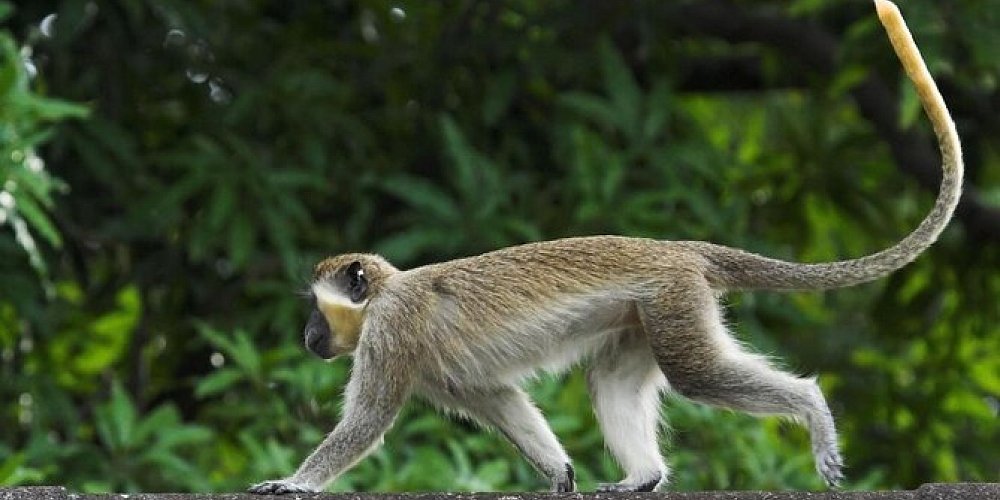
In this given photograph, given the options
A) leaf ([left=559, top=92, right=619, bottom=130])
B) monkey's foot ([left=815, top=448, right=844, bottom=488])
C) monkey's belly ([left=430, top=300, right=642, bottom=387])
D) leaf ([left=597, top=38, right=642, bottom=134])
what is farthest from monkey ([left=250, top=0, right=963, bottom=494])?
leaf ([left=597, top=38, right=642, bottom=134])

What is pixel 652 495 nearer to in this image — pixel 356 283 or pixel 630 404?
pixel 630 404

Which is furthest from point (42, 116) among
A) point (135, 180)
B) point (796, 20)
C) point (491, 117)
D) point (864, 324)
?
point (864, 324)

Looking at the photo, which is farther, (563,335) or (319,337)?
(319,337)

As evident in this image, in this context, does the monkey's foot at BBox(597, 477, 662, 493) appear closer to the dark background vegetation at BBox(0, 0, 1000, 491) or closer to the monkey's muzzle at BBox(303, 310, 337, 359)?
the monkey's muzzle at BBox(303, 310, 337, 359)

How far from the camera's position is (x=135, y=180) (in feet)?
31.1

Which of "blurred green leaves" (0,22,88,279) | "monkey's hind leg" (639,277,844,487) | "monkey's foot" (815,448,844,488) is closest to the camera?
"monkey's foot" (815,448,844,488)

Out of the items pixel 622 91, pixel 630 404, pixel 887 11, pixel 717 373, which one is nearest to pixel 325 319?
pixel 630 404

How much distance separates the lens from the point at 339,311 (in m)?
6.46

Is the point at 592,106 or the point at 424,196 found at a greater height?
the point at 592,106

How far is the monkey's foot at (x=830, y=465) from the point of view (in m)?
5.66

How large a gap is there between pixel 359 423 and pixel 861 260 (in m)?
1.54

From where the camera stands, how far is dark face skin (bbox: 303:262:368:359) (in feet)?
21.2

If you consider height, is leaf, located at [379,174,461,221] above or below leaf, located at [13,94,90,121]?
below

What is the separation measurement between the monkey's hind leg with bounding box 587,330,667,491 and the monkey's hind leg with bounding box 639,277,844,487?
0.28m
